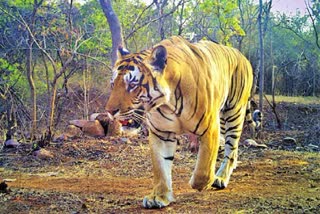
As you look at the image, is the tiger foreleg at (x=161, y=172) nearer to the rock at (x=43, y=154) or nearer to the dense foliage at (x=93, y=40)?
the rock at (x=43, y=154)

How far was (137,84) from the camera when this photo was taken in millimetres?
3350

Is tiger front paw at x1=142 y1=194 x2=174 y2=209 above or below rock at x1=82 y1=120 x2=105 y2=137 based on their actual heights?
above

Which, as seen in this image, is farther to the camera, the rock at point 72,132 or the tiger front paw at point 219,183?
the rock at point 72,132

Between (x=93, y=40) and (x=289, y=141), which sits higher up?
(x=93, y=40)

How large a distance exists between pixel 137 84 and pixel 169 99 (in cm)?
38

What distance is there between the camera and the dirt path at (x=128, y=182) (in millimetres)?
3914

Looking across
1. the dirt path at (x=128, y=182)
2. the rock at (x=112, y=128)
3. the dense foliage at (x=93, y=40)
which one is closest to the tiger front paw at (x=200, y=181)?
the dirt path at (x=128, y=182)

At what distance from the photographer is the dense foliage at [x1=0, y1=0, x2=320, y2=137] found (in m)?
10.8

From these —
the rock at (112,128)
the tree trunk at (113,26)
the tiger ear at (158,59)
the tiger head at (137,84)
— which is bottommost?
the rock at (112,128)

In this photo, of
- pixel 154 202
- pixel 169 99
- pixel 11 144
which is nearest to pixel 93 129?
pixel 11 144

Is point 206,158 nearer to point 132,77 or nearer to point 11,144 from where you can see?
point 132,77

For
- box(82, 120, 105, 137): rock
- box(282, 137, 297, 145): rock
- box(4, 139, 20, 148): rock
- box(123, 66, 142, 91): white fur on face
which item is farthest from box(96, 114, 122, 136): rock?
box(123, 66, 142, 91): white fur on face

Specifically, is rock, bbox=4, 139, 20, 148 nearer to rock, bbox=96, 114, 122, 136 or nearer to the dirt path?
the dirt path

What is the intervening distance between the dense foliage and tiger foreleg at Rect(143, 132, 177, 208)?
4352mm
